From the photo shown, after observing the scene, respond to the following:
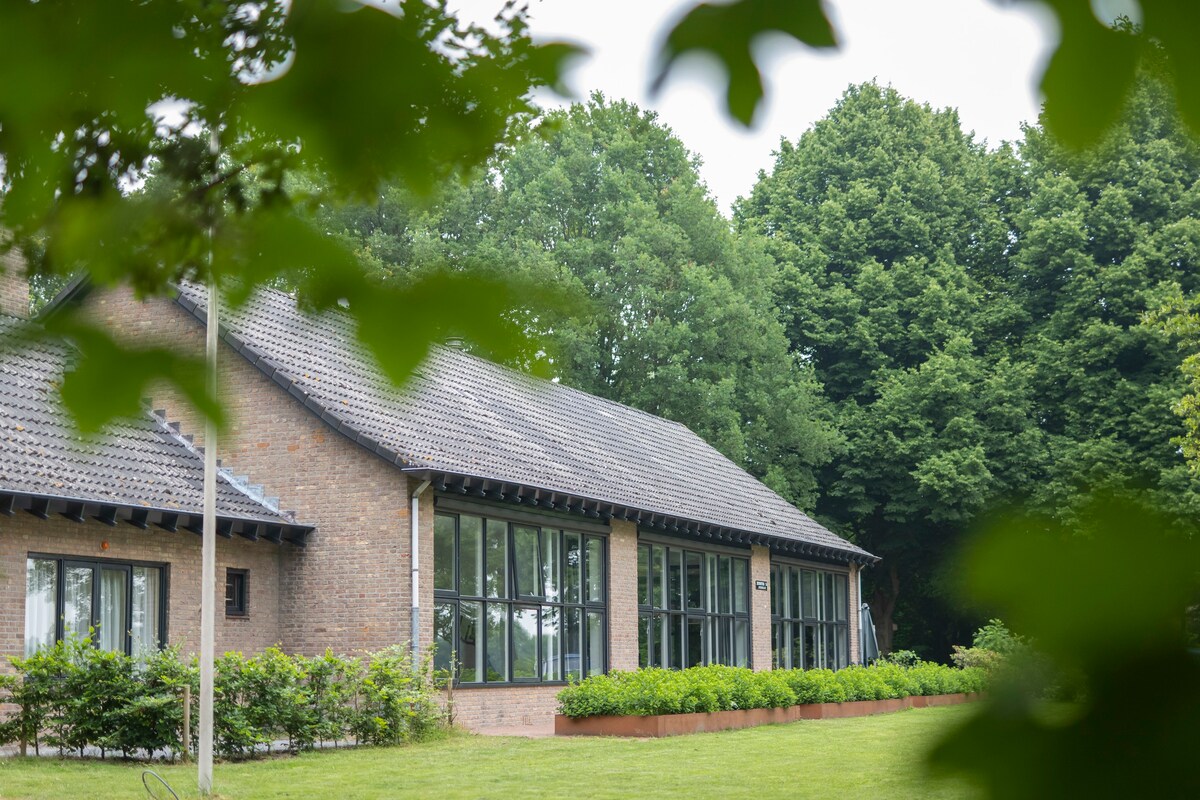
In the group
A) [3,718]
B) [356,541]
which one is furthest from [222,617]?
[3,718]

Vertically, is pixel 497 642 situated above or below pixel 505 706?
above

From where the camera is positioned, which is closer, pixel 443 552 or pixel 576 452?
pixel 443 552

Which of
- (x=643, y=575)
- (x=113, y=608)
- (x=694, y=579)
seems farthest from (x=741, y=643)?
(x=113, y=608)

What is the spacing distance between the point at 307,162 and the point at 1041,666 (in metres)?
1.33

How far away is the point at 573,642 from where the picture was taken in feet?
68.3

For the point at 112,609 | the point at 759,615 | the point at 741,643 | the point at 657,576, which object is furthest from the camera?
the point at 759,615

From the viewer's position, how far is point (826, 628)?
29.9m

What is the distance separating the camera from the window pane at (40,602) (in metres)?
14.5

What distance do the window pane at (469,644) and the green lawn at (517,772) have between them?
2312 millimetres

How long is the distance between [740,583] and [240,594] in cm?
1108

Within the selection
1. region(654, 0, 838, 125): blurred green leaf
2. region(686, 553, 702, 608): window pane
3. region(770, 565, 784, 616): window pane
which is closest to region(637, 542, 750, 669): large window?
region(686, 553, 702, 608): window pane

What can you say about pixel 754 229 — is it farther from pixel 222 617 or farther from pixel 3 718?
pixel 3 718

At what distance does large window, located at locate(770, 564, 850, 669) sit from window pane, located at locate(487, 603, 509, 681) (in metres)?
9.42

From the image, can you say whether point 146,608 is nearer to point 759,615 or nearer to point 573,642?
point 573,642
